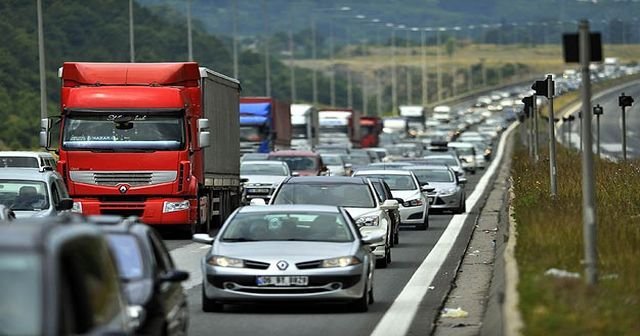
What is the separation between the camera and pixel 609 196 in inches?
1318

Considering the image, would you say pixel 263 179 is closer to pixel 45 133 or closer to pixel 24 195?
pixel 45 133

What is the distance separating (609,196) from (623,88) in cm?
16470

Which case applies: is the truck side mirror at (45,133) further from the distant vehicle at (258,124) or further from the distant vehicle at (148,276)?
the distant vehicle at (258,124)

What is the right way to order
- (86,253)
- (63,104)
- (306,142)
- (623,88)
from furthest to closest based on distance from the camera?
(623,88), (306,142), (63,104), (86,253)

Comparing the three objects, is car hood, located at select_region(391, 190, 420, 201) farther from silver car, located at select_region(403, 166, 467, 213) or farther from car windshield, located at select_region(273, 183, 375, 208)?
car windshield, located at select_region(273, 183, 375, 208)

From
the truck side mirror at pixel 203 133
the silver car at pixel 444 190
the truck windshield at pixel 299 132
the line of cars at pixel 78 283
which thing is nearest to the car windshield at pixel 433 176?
the silver car at pixel 444 190

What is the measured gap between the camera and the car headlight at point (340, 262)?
754 inches

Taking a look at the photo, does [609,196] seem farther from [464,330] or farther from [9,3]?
[9,3]

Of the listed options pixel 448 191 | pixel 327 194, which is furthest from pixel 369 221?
pixel 448 191

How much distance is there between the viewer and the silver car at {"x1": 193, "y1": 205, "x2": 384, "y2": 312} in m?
18.9

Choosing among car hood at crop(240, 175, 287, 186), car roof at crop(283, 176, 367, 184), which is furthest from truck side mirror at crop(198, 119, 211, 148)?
car hood at crop(240, 175, 287, 186)

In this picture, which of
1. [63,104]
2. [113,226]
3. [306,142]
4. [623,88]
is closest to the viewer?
[113,226]

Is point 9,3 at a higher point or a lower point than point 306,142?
higher

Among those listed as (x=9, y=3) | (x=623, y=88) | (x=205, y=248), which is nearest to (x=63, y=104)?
(x=205, y=248)
